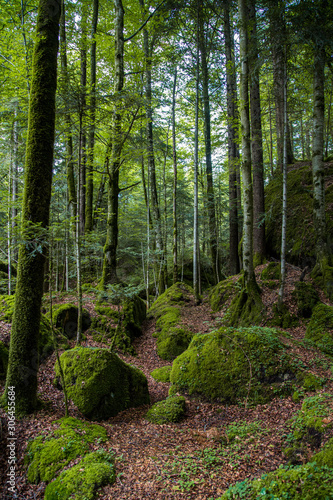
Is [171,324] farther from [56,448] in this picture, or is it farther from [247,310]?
[56,448]

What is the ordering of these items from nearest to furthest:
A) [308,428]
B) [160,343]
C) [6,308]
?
[308,428] < [6,308] < [160,343]

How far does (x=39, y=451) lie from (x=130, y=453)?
1.14 meters

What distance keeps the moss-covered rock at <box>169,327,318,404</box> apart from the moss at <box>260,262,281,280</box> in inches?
148

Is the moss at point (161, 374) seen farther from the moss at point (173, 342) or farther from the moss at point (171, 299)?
the moss at point (171, 299)

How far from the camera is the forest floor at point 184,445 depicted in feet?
9.04

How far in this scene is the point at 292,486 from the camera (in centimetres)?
211

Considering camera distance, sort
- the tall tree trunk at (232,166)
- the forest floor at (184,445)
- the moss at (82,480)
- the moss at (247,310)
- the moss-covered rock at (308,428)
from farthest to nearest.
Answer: the tall tree trunk at (232,166)
the moss at (247,310)
the moss-covered rock at (308,428)
the forest floor at (184,445)
the moss at (82,480)

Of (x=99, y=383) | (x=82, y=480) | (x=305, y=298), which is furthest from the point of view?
(x=305, y=298)

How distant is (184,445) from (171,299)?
7.56 meters

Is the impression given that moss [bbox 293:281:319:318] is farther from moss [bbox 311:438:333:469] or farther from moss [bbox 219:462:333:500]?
moss [bbox 219:462:333:500]

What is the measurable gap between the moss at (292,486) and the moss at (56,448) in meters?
1.91

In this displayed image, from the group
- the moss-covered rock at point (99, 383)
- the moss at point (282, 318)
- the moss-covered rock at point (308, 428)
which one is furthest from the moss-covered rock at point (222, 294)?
the moss-covered rock at point (308, 428)

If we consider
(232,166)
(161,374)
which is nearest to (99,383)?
(161,374)

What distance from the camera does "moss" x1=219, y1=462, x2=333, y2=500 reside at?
2.00 metres
